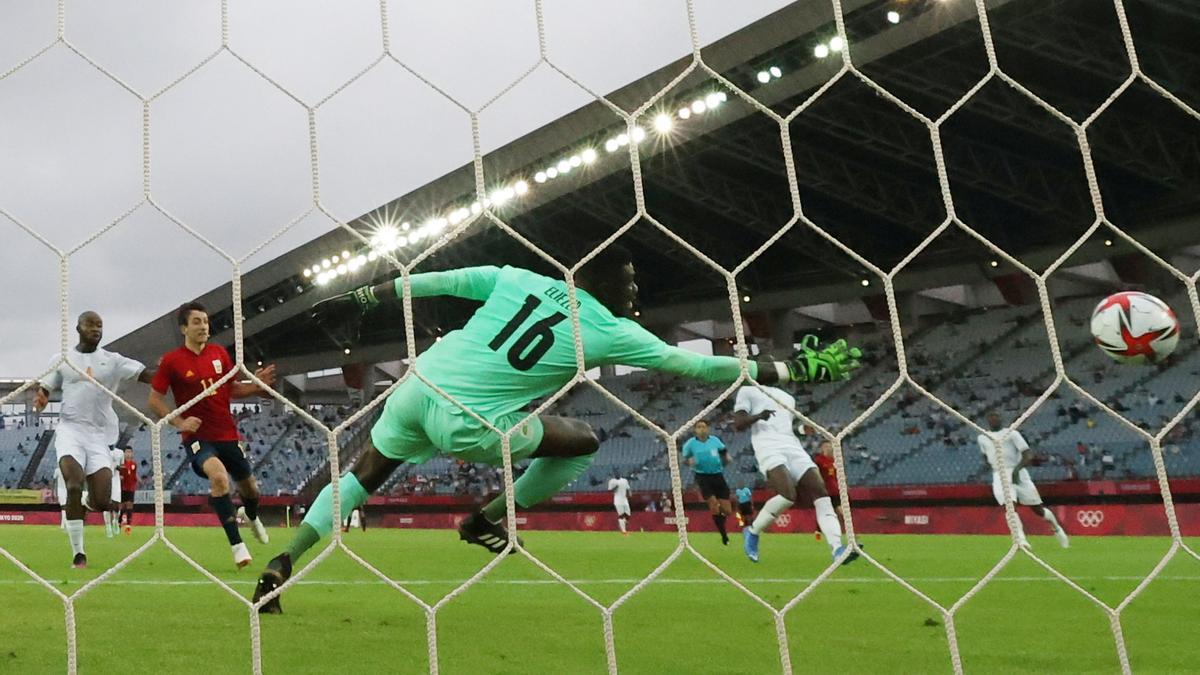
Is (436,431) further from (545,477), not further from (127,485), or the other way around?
(127,485)

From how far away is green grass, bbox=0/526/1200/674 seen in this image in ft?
5.58

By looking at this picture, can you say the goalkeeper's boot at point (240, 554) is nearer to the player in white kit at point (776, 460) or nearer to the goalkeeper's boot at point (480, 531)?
the goalkeeper's boot at point (480, 531)

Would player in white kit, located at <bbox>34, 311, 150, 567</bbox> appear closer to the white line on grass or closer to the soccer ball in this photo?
the white line on grass

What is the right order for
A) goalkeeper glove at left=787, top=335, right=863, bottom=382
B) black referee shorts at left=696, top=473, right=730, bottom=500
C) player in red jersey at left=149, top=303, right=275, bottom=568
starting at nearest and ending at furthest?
goalkeeper glove at left=787, top=335, right=863, bottom=382, player in red jersey at left=149, top=303, right=275, bottom=568, black referee shorts at left=696, top=473, right=730, bottom=500

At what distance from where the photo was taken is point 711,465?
6.88 m

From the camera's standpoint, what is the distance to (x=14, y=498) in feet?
50.1

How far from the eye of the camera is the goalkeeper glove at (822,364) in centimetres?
232

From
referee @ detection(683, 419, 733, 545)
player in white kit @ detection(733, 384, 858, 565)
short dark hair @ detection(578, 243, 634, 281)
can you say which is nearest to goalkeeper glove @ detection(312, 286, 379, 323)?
short dark hair @ detection(578, 243, 634, 281)

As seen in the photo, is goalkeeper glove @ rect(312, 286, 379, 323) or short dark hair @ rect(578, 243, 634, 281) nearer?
goalkeeper glove @ rect(312, 286, 379, 323)

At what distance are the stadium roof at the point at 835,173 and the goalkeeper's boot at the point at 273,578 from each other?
632 millimetres

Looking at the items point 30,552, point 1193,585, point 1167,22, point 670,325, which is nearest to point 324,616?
point 1193,585

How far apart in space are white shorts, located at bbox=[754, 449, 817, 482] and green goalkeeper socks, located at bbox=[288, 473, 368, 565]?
284 centimetres

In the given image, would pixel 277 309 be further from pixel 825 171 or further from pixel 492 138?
pixel 825 171

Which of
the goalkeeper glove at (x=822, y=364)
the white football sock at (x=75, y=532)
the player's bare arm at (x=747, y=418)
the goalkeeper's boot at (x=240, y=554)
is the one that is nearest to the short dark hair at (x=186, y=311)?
the goalkeeper's boot at (x=240, y=554)
